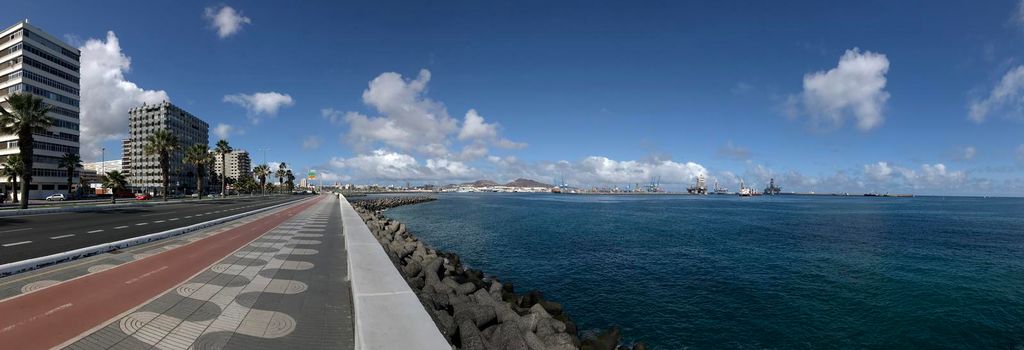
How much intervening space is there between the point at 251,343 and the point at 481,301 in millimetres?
6744

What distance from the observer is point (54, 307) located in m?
7.72

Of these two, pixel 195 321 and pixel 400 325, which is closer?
pixel 400 325

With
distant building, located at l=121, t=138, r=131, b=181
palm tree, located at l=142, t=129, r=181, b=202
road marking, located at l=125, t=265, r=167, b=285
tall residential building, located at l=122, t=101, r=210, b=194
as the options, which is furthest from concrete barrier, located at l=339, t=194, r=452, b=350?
distant building, located at l=121, t=138, r=131, b=181

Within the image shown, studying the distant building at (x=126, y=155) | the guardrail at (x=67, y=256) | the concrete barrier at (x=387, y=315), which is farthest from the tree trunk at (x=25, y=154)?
the distant building at (x=126, y=155)

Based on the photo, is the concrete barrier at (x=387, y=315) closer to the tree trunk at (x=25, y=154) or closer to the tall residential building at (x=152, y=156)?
the tree trunk at (x=25, y=154)

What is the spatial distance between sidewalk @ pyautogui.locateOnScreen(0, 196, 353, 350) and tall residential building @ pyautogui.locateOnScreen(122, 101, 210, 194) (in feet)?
485

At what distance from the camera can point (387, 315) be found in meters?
6.38

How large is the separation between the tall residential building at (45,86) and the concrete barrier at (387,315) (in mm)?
90735

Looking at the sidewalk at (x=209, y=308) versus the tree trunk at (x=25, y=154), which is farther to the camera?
the tree trunk at (x=25, y=154)

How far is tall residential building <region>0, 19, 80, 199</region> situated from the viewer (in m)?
71.4

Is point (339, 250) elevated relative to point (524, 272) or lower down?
elevated

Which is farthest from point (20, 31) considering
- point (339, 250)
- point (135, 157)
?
point (339, 250)

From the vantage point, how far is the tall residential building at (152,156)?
13312 cm

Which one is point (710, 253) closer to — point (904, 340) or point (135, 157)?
point (904, 340)
